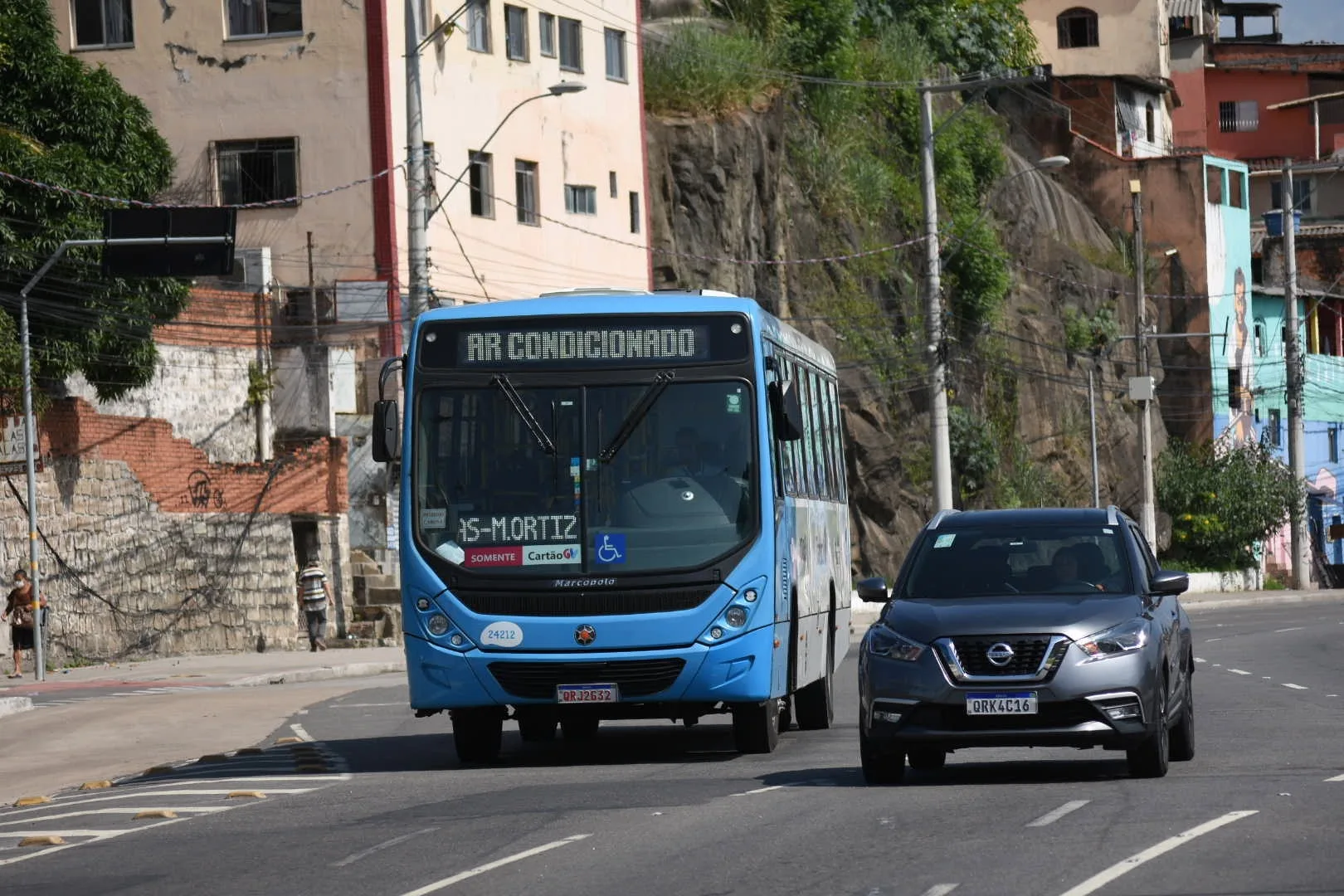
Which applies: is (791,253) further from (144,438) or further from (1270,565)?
(1270,565)

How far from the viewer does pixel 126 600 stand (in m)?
38.6

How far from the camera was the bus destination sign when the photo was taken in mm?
17297

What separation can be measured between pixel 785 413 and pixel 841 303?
4594cm

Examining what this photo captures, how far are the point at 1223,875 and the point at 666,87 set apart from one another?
5116 cm

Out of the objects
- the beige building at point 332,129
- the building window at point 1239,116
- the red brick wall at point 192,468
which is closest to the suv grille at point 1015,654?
the red brick wall at point 192,468

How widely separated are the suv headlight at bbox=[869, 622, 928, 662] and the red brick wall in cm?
2576

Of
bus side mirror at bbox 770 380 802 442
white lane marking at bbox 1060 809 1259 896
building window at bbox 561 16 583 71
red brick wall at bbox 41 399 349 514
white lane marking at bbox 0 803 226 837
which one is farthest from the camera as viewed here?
building window at bbox 561 16 583 71

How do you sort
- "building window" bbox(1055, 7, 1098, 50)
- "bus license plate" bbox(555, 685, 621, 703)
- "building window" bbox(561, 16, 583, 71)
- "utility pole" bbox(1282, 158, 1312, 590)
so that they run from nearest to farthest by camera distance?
1. "bus license plate" bbox(555, 685, 621, 703)
2. "building window" bbox(561, 16, 583, 71)
3. "utility pole" bbox(1282, 158, 1312, 590)
4. "building window" bbox(1055, 7, 1098, 50)

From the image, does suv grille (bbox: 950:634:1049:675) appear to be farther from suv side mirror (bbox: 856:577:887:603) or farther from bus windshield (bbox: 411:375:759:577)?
bus windshield (bbox: 411:375:759:577)

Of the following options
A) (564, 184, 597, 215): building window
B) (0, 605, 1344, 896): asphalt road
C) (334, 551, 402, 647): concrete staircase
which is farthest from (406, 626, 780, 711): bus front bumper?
(564, 184, 597, 215): building window

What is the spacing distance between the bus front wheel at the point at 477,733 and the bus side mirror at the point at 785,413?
294 centimetres

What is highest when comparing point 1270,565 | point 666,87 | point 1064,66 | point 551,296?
point 1064,66

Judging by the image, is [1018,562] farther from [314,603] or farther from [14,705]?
[314,603]

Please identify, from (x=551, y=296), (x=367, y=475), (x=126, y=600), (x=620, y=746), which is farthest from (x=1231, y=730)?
(x=367, y=475)
